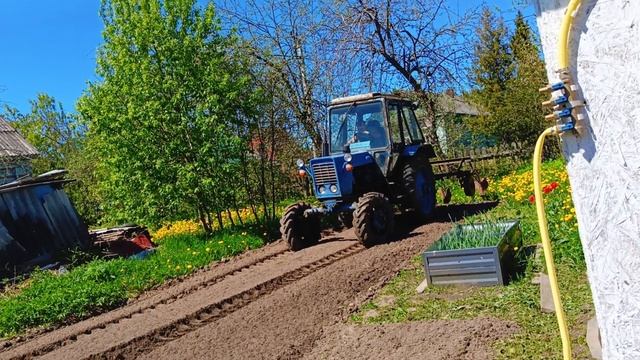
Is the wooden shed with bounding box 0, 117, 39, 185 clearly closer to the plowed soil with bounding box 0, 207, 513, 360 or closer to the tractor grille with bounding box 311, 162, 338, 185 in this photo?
the plowed soil with bounding box 0, 207, 513, 360

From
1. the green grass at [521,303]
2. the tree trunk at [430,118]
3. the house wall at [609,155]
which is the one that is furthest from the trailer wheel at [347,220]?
the house wall at [609,155]

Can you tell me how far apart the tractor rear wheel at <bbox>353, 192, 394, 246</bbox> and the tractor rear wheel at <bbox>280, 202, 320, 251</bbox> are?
125 cm

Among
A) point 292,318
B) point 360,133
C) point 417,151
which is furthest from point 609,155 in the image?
point 417,151

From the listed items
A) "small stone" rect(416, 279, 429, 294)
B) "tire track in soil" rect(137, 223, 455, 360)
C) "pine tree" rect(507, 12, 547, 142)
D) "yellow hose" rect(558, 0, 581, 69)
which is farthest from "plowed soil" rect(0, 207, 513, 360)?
"pine tree" rect(507, 12, 547, 142)

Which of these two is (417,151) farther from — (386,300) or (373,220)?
(386,300)

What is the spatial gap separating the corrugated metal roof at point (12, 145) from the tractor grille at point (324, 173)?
981cm

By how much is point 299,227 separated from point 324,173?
39.4 inches

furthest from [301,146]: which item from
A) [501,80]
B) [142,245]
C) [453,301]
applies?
[501,80]

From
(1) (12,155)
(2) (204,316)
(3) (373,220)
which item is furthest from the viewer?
(1) (12,155)

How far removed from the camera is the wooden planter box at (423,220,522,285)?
546 cm

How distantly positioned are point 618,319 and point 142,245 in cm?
1186

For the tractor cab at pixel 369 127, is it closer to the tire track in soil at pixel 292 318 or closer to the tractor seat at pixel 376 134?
the tractor seat at pixel 376 134

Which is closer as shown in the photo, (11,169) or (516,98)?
(11,169)

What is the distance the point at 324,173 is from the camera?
372 inches
